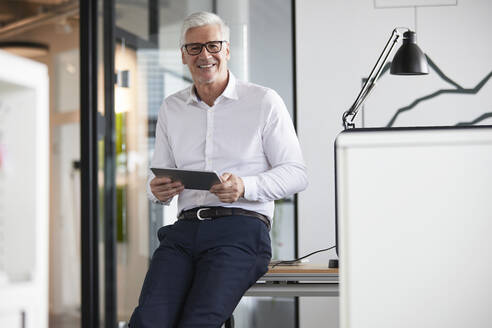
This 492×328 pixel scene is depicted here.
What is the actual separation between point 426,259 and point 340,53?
2.74 meters

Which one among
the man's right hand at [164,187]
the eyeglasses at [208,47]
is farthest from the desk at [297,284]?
the eyeglasses at [208,47]

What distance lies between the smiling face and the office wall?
1555 mm

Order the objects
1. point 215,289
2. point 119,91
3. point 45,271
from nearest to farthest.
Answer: point 45,271 < point 215,289 < point 119,91

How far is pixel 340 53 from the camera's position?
3.78 m

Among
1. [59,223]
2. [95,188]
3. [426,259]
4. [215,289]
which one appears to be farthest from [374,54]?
[426,259]

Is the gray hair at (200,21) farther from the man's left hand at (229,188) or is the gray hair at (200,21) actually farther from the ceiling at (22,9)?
the ceiling at (22,9)

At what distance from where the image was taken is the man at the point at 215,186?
1.93 meters

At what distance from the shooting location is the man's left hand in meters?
1.94

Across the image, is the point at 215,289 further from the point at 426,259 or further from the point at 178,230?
the point at 426,259

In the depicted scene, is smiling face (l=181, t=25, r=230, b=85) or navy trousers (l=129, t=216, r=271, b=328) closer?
navy trousers (l=129, t=216, r=271, b=328)

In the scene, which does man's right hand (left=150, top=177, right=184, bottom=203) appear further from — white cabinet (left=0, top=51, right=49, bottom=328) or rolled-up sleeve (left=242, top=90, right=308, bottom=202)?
white cabinet (left=0, top=51, right=49, bottom=328)

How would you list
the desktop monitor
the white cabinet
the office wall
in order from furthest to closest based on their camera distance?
the office wall → the desktop monitor → the white cabinet

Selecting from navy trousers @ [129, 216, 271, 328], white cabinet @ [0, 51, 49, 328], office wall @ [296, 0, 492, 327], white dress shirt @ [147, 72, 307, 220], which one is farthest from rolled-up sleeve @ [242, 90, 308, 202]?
office wall @ [296, 0, 492, 327]

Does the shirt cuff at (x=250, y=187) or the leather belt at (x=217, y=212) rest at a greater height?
the shirt cuff at (x=250, y=187)
